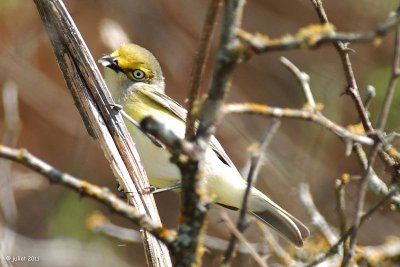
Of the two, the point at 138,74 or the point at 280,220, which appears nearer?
the point at 280,220

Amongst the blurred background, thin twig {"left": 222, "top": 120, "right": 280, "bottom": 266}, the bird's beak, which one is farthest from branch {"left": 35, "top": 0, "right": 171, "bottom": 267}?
the blurred background

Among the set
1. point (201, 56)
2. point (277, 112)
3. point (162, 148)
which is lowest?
point (277, 112)

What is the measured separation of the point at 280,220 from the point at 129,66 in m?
1.19

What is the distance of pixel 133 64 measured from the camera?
12.2 feet

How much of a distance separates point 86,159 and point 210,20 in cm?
436

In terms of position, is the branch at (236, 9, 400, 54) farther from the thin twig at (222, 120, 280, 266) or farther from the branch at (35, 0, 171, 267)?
the branch at (35, 0, 171, 267)

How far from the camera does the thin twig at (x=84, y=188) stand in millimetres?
1312

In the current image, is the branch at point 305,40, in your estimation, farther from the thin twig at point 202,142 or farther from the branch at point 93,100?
the branch at point 93,100

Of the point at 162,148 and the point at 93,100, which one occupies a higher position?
the point at 162,148

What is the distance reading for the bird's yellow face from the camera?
363 centimetres

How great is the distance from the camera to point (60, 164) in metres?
5.90

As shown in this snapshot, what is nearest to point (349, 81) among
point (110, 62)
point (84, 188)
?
point (84, 188)

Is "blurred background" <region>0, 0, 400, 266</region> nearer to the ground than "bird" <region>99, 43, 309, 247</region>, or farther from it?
farther from it

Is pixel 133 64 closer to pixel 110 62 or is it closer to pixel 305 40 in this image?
pixel 110 62
